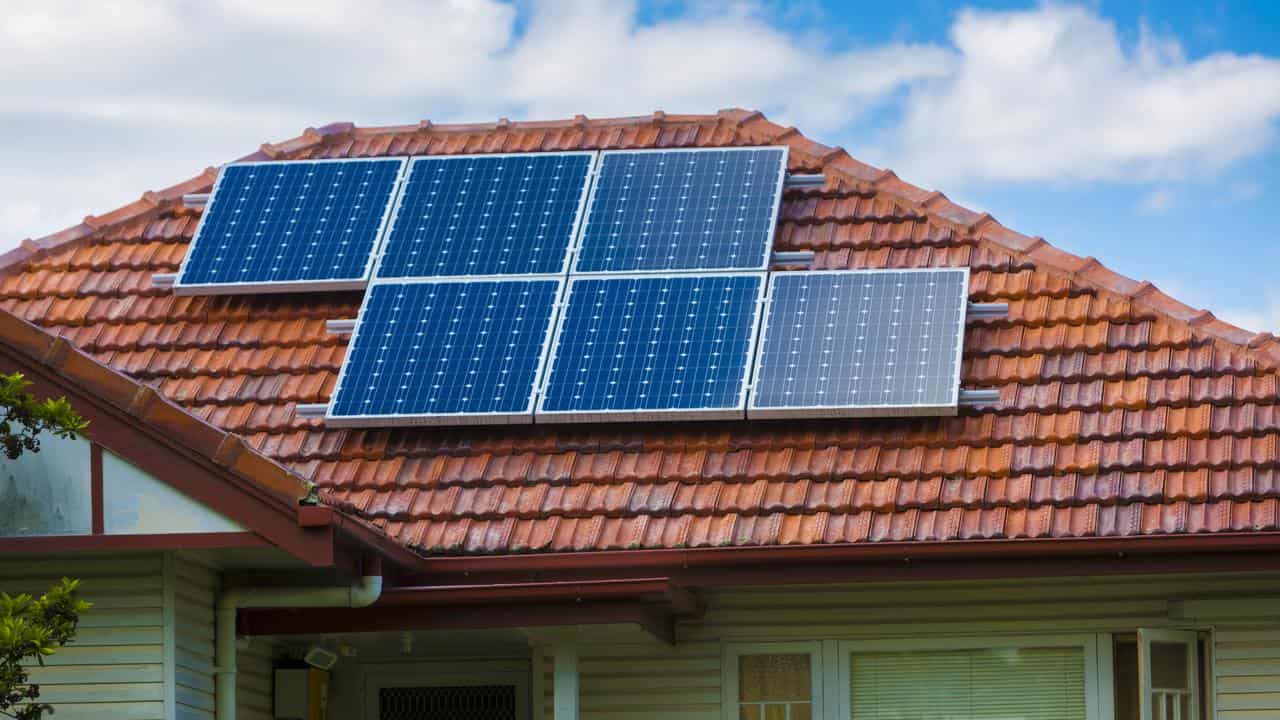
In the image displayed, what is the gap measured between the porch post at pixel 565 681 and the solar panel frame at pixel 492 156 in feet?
11.1

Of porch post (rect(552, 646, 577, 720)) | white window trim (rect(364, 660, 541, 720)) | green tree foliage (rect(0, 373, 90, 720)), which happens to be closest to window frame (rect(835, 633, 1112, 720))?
porch post (rect(552, 646, 577, 720))

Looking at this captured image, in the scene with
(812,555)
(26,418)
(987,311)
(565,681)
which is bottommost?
(565,681)

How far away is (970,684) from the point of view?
43.3 feet

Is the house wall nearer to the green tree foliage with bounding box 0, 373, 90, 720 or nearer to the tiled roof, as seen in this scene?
the green tree foliage with bounding box 0, 373, 90, 720

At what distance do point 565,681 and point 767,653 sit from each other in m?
1.44

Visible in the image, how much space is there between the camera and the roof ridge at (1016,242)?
13938 millimetres

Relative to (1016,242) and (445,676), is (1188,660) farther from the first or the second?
(445,676)

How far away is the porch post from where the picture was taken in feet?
41.8

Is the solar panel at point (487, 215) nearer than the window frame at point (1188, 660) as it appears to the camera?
No

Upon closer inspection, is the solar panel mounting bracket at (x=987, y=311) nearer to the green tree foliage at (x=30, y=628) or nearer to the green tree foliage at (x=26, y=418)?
the green tree foliage at (x=26, y=418)

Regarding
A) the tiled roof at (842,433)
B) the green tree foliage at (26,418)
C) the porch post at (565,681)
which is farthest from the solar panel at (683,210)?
the green tree foliage at (26,418)

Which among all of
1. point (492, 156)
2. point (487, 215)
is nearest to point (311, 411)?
point (487, 215)

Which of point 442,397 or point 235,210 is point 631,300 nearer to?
point 442,397

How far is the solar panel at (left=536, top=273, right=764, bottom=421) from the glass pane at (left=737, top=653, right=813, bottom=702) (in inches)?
66.2
